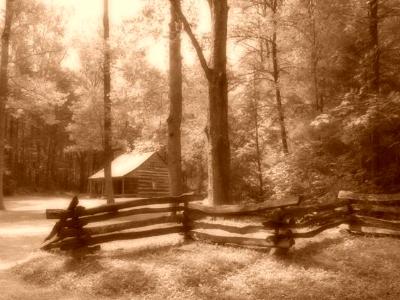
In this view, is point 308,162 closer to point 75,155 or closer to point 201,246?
point 201,246

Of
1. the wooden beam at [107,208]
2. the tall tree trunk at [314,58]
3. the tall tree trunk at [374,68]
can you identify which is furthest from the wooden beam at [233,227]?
the tall tree trunk at [314,58]

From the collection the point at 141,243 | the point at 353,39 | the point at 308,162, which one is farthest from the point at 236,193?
the point at 141,243

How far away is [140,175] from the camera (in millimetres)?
41844

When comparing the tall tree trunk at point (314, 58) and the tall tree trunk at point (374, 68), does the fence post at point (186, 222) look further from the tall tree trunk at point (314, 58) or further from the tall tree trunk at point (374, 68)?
the tall tree trunk at point (314, 58)

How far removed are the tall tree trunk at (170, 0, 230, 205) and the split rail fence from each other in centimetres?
194

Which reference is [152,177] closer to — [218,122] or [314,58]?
[314,58]

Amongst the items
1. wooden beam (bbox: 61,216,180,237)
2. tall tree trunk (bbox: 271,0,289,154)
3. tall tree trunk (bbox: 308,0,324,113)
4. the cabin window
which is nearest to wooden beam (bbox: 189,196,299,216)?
wooden beam (bbox: 61,216,180,237)

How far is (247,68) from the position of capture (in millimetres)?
24781

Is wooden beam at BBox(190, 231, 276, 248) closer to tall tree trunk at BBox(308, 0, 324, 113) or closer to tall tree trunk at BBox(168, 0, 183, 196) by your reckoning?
tall tree trunk at BBox(168, 0, 183, 196)

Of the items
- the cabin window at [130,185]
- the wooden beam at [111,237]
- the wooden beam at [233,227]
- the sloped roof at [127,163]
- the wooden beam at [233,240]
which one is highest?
the sloped roof at [127,163]

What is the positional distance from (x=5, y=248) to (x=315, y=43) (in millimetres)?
14355

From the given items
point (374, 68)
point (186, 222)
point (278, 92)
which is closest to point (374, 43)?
point (374, 68)

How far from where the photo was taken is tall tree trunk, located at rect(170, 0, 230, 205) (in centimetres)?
1361

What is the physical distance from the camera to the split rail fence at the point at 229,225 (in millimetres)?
9531
